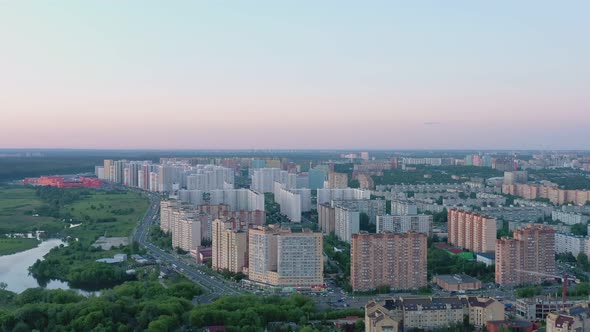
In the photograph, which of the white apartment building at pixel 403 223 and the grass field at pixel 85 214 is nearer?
the white apartment building at pixel 403 223

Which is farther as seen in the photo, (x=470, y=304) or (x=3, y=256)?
(x=3, y=256)

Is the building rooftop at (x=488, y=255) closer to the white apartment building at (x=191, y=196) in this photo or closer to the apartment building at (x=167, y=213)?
the apartment building at (x=167, y=213)

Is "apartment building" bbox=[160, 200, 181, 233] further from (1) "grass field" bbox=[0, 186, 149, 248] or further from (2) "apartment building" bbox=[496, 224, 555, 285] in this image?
(2) "apartment building" bbox=[496, 224, 555, 285]

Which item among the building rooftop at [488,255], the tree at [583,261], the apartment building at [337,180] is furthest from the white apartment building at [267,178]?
the tree at [583,261]

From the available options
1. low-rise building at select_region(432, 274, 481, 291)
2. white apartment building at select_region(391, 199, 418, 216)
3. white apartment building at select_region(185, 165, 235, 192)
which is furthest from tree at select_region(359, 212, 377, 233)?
white apartment building at select_region(185, 165, 235, 192)

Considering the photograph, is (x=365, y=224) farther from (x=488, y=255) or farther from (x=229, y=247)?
(x=229, y=247)

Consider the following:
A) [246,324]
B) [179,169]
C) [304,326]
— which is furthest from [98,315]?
[179,169]

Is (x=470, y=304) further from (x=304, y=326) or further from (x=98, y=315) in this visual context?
(x=98, y=315)
